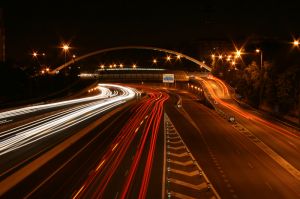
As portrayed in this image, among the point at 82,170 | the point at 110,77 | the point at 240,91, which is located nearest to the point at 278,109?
the point at 240,91

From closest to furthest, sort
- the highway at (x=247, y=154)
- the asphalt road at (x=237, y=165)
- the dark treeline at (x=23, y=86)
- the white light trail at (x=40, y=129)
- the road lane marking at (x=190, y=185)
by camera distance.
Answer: the asphalt road at (x=237, y=165)
the road lane marking at (x=190, y=185)
the highway at (x=247, y=154)
the white light trail at (x=40, y=129)
the dark treeline at (x=23, y=86)

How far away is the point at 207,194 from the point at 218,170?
302 inches

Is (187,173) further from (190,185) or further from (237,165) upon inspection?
(237,165)

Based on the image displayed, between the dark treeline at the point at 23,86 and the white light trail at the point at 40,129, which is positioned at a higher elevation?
the dark treeline at the point at 23,86

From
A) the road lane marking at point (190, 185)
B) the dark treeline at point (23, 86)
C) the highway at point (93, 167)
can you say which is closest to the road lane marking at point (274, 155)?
the road lane marking at point (190, 185)

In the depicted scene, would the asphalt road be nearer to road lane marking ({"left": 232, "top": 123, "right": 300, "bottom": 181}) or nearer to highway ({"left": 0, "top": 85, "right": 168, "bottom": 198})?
road lane marking ({"left": 232, "top": 123, "right": 300, "bottom": 181})

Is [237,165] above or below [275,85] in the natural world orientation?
below

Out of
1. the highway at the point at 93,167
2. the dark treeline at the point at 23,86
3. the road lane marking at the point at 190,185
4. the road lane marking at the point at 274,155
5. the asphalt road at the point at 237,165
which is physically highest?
the dark treeline at the point at 23,86

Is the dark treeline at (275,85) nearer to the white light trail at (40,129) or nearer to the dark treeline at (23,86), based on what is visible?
the white light trail at (40,129)

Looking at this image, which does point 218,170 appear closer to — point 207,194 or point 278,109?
point 207,194

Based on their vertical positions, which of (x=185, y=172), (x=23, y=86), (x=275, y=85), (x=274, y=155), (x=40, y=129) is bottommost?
(x=274, y=155)

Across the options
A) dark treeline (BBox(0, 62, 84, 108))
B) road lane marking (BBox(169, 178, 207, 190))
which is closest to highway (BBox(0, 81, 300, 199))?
road lane marking (BBox(169, 178, 207, 190))

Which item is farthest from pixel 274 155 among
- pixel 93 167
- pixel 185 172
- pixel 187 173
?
pixel 93 167

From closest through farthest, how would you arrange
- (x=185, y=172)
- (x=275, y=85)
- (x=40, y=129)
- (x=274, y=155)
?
1. (x=185, y=172)
2. (x=274, y=155)
3. (x=40, y=129)
4. (x=275, y=85)
